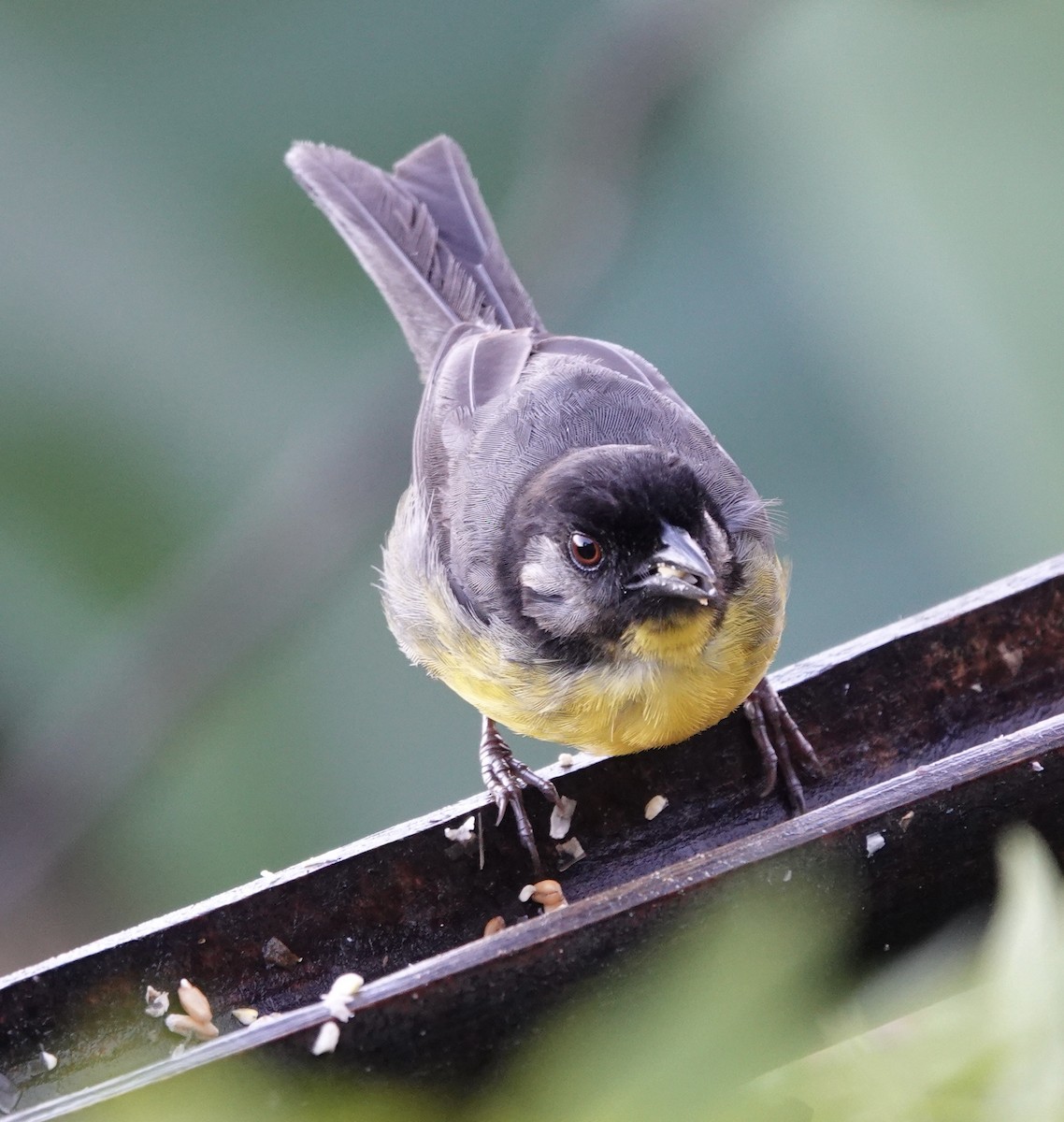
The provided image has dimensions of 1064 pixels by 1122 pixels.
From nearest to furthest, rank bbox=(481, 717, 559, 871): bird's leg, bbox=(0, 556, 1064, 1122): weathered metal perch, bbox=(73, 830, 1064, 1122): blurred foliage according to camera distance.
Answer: bbox=(73, 830, 1064, 1122): blurred foliage → bbox=(0, 556, 1064, 1122): weathered metal perch → bbox=(481, 717, 559, 871): bird's leg

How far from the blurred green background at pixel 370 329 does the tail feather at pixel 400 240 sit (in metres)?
0.55

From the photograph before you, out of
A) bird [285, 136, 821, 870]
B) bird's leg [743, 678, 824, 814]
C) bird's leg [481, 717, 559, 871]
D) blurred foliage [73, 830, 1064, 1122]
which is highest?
blurred foliage [73, 830, 1064, 1122]

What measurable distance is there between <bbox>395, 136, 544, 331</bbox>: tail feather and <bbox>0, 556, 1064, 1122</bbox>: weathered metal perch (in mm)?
1555

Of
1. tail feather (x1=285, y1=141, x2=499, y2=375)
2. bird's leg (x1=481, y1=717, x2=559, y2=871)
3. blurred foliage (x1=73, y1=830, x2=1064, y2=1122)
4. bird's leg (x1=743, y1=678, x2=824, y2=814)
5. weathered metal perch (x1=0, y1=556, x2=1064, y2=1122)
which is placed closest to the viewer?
blurred foliage (x1=73, y1=830, x2=1064, y2=1122)

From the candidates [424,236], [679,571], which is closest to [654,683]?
[679,571]

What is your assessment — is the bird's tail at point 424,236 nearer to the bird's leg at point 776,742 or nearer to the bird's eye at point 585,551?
the bird's eye at point 585,551

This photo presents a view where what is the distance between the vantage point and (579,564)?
243 centimetres

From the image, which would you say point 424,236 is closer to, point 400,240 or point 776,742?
point 400,240

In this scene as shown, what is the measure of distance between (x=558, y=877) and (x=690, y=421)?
1035 mm

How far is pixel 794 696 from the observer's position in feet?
8.20

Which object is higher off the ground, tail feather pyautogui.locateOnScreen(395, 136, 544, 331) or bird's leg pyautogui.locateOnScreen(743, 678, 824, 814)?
tail feather pyautogui.locateOnScreen(395, 136, 544, 331)

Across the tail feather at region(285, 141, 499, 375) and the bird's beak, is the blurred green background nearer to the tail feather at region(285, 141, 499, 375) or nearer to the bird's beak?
the tail feather at region(285, 141, 499, 375)

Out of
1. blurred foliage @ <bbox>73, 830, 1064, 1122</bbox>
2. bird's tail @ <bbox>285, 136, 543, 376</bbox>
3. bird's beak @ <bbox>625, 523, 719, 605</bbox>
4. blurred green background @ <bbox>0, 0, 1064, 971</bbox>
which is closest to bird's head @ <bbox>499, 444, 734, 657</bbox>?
bird's beak @ <bbox>625, 523, 719, 605</bbox>

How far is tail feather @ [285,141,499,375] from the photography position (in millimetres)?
3613
